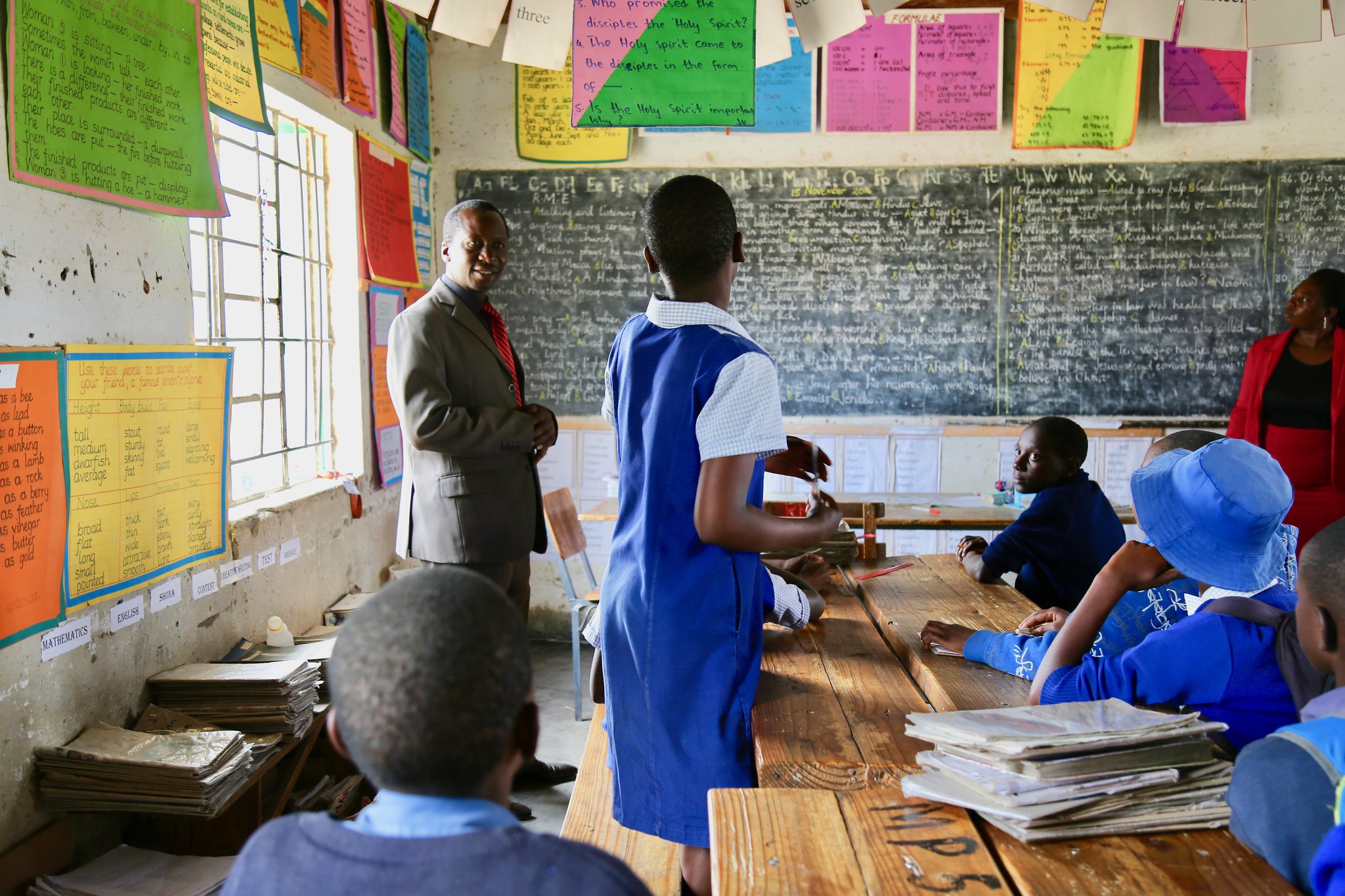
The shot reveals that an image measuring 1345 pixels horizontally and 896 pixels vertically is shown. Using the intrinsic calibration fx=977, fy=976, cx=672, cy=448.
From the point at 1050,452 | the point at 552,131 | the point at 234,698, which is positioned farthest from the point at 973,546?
the point at 552,131

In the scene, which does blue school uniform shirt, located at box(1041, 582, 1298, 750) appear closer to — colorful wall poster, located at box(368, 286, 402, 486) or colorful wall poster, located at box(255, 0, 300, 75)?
colorful wall poster, located at box(255, 0, 300, 75)

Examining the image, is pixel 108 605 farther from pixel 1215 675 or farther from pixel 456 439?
pixel 1215 675

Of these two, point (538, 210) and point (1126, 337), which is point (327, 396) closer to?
point (538, 210)

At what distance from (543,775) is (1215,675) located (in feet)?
7.53

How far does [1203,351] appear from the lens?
4.57 meters

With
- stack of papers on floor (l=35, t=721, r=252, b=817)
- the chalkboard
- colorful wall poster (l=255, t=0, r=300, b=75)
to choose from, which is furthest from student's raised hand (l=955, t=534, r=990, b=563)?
colorful wall poster (l=255, t=0, r=300, b=75)

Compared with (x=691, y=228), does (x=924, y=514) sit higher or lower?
lower

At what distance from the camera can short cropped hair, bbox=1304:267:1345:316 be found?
13.0 feet

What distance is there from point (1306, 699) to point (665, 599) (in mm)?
812

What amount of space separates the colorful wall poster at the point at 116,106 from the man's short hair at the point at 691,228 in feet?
4.34

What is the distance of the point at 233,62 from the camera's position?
8.76ft

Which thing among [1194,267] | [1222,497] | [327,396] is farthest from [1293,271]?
[327,396]

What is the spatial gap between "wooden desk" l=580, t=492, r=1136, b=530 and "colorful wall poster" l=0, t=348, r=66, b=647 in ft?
6.65

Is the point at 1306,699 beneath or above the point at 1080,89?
beneath
